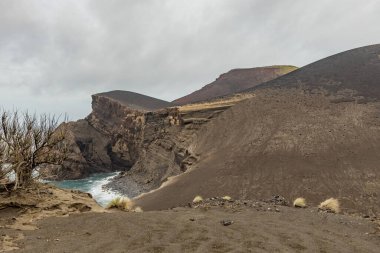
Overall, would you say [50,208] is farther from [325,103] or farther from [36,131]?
[325,103]

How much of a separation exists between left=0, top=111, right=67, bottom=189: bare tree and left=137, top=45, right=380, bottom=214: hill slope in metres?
15.9

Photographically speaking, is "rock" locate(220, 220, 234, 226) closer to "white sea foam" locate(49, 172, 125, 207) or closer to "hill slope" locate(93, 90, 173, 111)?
"white sea foam" locate(49, 172, 125, 207)

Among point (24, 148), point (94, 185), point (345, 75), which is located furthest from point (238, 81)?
point (24, 148)

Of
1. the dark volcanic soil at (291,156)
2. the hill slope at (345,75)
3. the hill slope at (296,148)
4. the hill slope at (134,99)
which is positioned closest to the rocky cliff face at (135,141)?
the hill slope at (296,148)

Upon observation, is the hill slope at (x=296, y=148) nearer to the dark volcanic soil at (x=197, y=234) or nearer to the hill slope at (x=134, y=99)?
the dark volcanic soil at (x=197, y=234)

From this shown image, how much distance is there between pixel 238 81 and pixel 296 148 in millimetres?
94986

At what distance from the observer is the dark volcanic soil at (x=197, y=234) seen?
8.52 metres

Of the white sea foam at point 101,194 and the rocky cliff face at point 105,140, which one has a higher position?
the rocky cliff face at point 105,140

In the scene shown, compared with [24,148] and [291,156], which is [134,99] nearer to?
[291,156]

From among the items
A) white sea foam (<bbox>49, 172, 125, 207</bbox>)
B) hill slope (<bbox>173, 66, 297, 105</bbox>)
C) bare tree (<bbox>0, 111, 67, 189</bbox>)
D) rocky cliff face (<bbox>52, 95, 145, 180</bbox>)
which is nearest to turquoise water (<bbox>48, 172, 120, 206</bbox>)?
white sea foam (<bbox>49, 172, 125, 207</bbox>)

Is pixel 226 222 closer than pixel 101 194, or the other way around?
pixel 226 222

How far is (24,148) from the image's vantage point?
1430 centimetres

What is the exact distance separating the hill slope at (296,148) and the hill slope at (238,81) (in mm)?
70312

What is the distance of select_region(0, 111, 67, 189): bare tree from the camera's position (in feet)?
45.2
